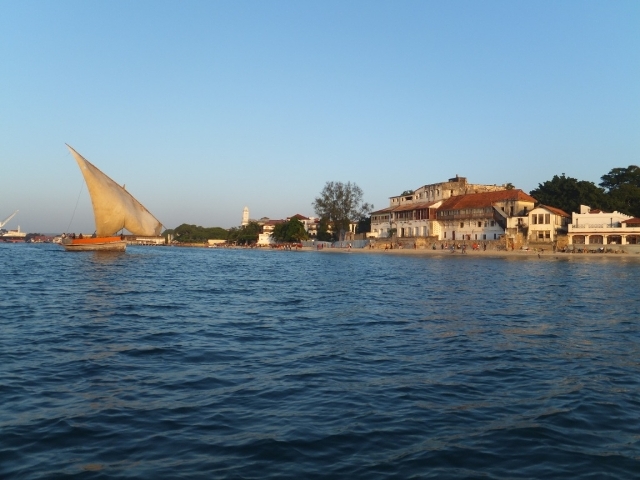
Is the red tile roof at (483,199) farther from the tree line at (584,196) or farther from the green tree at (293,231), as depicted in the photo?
the green tree at (293,231)

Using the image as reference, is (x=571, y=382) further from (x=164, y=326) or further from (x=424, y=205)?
(x=424, y=205)

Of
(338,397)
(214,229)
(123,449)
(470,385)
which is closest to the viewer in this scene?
(123,449)

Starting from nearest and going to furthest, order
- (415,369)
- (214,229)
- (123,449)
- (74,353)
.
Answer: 1. (123,449)
2. (415,369)
3. (74,353)
4. (214,229)

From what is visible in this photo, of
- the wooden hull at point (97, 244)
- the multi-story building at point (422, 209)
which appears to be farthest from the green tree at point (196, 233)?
the wooden hull at point (97, 244)

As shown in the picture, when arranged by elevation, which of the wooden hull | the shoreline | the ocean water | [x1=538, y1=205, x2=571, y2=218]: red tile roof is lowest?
the ocean water

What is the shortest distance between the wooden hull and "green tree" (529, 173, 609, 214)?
2232 inches

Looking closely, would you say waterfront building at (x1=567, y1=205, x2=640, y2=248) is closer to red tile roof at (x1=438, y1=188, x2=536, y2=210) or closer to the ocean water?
red tile roof at (x1=438, y1=188, x2=536, y2=210)

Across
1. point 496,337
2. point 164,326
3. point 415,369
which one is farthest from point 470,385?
point 164,326

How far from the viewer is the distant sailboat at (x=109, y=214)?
5241cm

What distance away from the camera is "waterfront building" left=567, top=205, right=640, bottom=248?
64.2 m

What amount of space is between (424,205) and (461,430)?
272 feet

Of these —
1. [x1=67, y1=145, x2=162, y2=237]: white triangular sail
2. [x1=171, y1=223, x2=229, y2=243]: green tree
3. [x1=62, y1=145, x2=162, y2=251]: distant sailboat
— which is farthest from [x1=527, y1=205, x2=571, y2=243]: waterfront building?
[x1=171, y1=223, x2=229, y2=243]: green tree

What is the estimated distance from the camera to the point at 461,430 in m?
6.98

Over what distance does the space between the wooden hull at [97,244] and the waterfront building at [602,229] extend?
171ft
